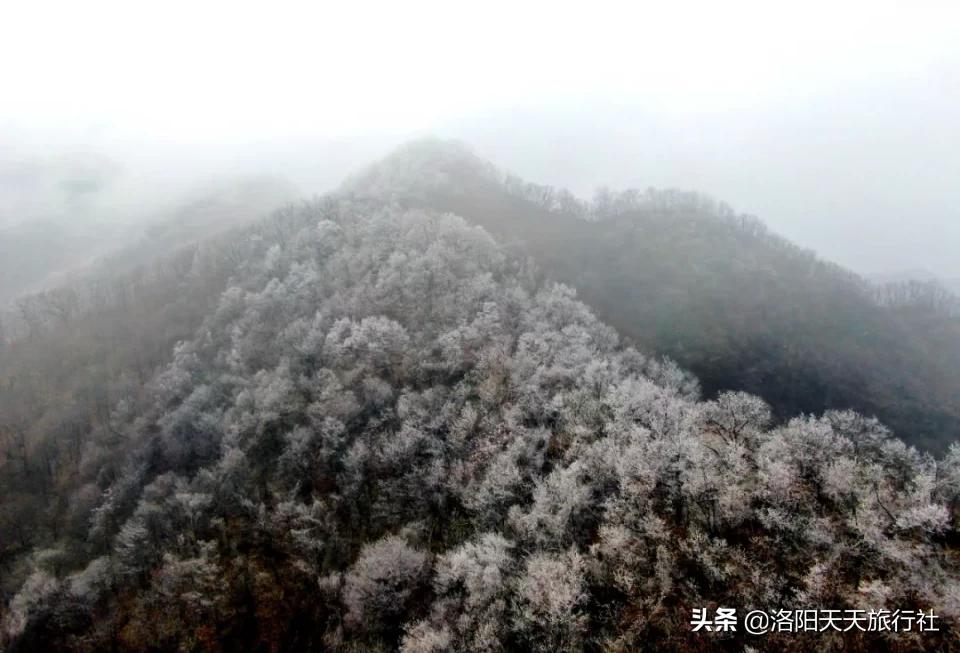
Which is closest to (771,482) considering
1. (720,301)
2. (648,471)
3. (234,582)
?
(648,471)

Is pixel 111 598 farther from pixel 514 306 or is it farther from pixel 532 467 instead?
pixel 514 306

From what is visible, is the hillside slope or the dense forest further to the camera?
the hillside slope

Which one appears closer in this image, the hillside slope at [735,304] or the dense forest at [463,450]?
→ the dense forest at [463,450]

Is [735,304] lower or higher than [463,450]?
lower
